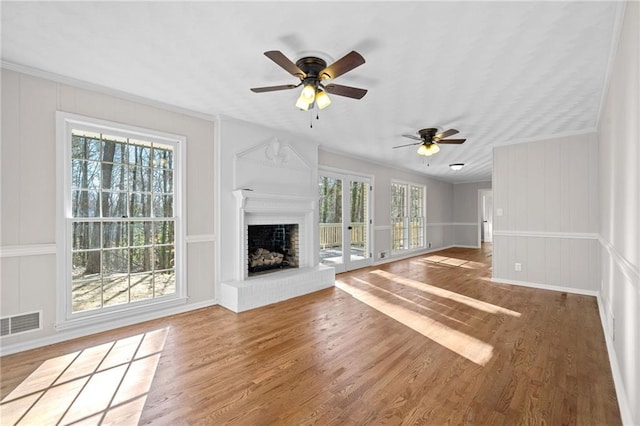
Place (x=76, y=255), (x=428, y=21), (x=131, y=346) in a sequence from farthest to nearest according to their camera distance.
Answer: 1. (x=76, y=255)
2. (x=131, y=346)
3. (x=428, y=21)

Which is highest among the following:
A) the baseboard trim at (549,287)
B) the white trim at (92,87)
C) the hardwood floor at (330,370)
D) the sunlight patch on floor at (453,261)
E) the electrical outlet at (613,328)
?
the white trim at (92,87)

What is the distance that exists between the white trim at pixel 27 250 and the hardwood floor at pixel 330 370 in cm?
88

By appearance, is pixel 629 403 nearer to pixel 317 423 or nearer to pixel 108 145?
pixel 317 423

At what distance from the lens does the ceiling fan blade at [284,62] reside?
2021 mm

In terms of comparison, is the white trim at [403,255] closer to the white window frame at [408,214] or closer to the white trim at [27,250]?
the white window frame at [408,214]

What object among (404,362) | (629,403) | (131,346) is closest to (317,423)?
(404,362)

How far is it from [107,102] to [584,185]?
647 cm

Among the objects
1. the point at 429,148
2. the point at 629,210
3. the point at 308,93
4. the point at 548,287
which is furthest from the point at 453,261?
the point at 308,93

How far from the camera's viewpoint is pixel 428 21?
6.44 feet

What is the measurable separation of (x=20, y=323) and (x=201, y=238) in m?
1.79

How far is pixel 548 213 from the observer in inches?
186

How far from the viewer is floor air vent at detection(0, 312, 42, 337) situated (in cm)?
253

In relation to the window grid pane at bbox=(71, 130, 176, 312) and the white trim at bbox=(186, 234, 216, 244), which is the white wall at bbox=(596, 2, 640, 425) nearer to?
the white trim at bbox=(186, 234, 216, 244)

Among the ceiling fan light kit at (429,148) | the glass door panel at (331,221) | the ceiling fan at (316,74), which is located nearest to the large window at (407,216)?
the glass door panel at (331,221)
